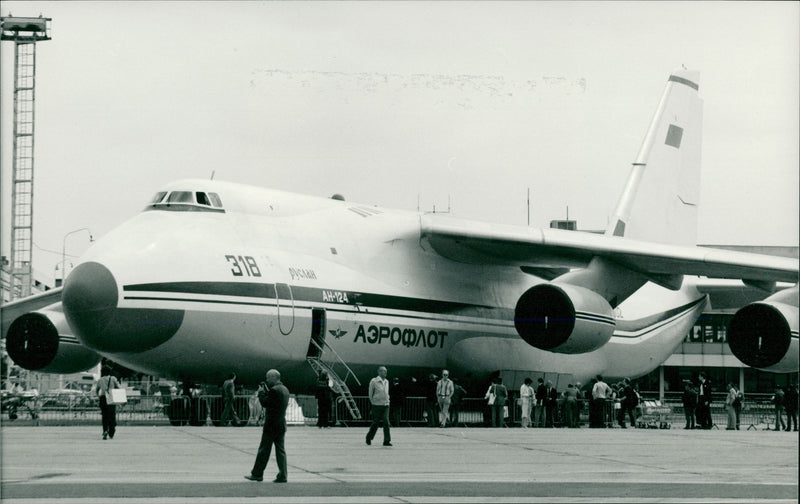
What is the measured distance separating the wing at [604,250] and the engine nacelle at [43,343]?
28.0 feet

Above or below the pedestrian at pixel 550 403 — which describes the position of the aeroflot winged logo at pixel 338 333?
above

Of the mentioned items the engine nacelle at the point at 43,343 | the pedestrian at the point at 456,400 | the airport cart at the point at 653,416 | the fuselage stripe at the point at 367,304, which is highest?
the fuselage stripe at the point at 367,304

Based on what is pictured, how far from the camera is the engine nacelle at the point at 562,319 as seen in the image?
948 inches

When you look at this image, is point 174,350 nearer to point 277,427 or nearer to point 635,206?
point 277,427

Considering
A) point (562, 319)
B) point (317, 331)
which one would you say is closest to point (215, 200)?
point (317, 331)

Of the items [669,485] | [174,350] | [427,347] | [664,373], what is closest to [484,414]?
[427,347]

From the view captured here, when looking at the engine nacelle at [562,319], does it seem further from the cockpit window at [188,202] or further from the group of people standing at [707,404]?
the cockpit window at [188,202]

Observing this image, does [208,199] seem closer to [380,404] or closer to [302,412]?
[380,404]

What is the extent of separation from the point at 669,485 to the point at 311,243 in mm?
12511

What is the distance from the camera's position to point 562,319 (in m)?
24.2

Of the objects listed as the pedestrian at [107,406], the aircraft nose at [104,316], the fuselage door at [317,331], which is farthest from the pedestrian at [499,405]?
the pedestrian at [107,406]

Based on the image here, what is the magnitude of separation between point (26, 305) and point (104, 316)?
899 centimetres

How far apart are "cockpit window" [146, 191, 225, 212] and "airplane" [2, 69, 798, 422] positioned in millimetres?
27

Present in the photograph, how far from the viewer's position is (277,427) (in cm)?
1348
